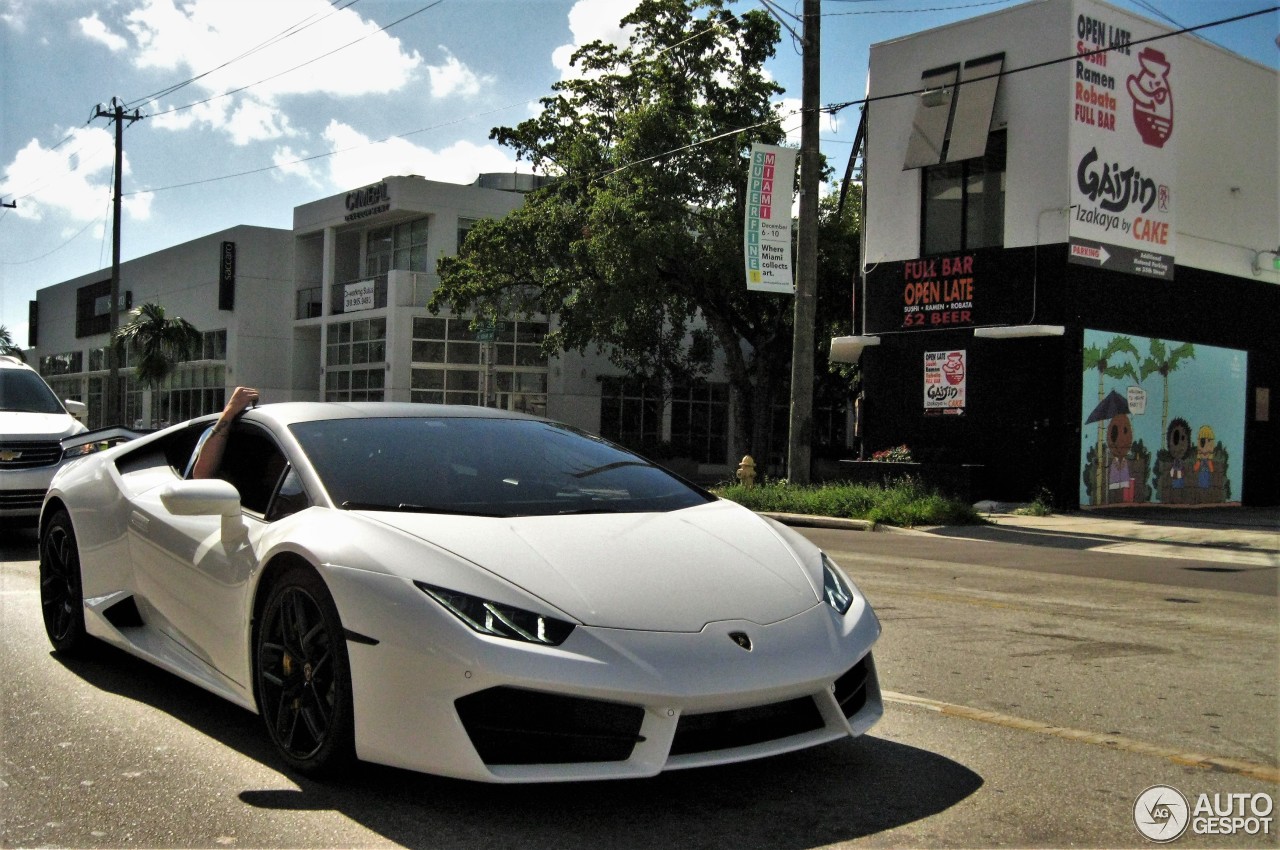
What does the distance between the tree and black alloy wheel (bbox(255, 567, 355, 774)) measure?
864 inches

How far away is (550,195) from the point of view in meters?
31.9

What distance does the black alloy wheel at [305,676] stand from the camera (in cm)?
359

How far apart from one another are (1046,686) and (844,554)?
265 inches

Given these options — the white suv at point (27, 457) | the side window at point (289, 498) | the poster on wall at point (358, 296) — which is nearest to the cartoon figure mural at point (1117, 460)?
the white suv at point (27, 457)

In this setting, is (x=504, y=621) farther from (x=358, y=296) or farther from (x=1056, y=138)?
(x=358, y=296)

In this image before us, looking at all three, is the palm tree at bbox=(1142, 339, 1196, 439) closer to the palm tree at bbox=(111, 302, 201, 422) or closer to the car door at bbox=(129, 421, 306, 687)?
the car door at bbox=(129, 421, 306, 687)

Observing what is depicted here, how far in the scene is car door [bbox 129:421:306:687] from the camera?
13.8 ft

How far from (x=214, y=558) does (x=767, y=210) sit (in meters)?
15.9

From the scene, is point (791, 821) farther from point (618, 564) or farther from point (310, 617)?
point (310, 617)

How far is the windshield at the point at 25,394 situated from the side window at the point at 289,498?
869 centimetres

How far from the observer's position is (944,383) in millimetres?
21172

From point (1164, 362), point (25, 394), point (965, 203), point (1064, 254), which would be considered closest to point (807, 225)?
point (965, 203)

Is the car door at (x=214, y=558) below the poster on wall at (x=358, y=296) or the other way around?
below

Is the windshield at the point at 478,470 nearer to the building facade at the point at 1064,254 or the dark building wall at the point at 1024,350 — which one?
the building facade at the point at 1064,254
